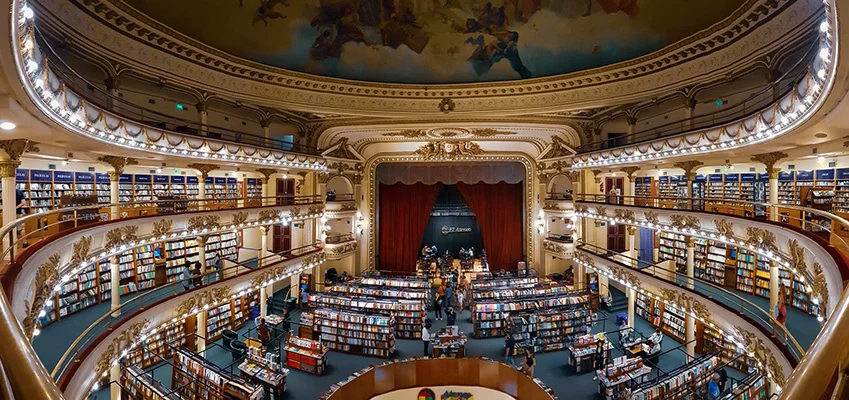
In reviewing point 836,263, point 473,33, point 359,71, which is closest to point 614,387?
point 836,263

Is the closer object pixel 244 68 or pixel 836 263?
pixel 836 263

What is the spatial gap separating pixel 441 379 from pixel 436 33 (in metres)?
12.0

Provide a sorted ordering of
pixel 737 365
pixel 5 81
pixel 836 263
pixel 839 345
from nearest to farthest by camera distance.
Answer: pixel 839 345 < pixel 5 81 < pixel 836 263 < pixel 737 365

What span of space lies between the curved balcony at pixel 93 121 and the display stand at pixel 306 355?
6.20m

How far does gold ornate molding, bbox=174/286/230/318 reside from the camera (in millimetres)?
9994

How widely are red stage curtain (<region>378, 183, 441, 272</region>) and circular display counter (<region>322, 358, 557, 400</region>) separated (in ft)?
31.1

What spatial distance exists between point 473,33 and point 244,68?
8420mm

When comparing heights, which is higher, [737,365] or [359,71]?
[359,71]

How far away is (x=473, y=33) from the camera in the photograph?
1397 centimetres

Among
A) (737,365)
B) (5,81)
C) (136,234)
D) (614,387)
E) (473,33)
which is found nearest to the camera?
(5,81)

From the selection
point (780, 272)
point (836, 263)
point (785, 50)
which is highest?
point (785, 50)

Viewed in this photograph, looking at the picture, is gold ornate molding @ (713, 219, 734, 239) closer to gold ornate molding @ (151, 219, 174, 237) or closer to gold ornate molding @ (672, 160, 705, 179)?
gold ornate molding @ (672, 160, 705, 179)

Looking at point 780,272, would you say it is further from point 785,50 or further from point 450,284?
point 450,284

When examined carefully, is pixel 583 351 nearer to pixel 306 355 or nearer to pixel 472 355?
pixel 472 355
